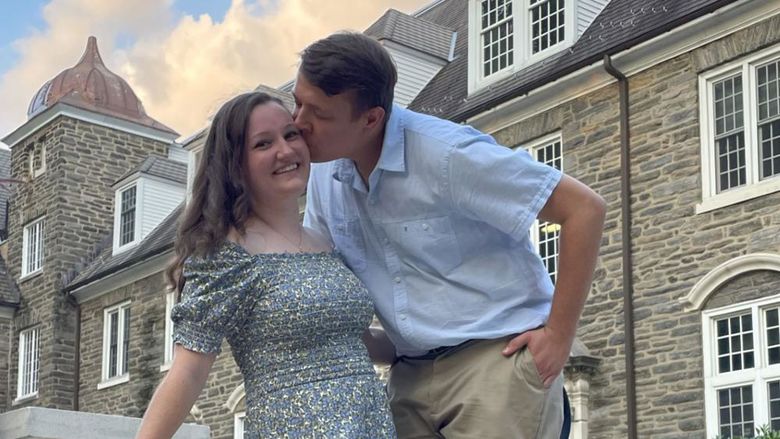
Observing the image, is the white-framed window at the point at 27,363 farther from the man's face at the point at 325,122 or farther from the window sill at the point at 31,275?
the man's face at the point at 325,122

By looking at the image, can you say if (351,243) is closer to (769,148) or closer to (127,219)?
(769,148)

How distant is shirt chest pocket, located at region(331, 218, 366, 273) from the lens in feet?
11.4

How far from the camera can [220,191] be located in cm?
333

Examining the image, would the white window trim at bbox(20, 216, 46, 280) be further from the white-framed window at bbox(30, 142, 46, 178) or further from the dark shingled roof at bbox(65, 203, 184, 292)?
the dark shingled roof at bbox(65, 203, 184, 292)

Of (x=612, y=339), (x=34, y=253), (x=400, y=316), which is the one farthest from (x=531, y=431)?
(x=34, y=253)

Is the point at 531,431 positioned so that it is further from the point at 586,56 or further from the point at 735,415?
the point at 586,56

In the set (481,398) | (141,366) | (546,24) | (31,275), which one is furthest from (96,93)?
(481,398)

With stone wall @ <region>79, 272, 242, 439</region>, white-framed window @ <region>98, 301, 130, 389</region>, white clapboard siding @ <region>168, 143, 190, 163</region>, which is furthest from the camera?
white clapboard siding @ <region>168, 143, 190, 163</region>

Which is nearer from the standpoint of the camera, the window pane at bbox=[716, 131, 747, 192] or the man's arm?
the man's arm

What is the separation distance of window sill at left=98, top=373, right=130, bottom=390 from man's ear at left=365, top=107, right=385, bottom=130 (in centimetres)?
2219

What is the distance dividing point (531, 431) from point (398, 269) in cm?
52

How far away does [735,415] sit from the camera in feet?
44.1

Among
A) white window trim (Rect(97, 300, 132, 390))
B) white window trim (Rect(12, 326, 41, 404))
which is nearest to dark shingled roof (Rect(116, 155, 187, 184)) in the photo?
white window trim (Rect(97, 300, 132, 390))

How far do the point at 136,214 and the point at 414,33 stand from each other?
27.0ft
